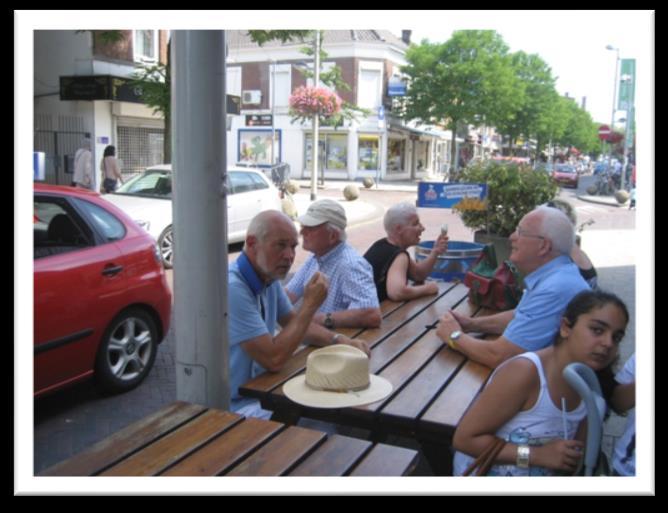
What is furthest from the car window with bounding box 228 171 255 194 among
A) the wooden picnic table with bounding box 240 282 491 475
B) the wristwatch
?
the wristwatch

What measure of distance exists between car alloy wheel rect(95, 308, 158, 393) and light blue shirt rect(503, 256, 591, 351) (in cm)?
299

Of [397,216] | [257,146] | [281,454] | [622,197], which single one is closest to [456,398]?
[281,454]

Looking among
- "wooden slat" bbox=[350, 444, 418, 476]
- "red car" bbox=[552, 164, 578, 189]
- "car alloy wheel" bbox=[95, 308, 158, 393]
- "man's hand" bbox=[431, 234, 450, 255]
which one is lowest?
"car alloy wheel" bbox=[95, 308, 158, 393]

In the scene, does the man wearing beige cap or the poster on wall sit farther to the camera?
the poster on wall

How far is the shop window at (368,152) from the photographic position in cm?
4206

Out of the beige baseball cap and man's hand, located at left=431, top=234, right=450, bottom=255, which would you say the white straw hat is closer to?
the beige baseball cap

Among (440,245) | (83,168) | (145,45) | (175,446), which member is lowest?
(175,446)

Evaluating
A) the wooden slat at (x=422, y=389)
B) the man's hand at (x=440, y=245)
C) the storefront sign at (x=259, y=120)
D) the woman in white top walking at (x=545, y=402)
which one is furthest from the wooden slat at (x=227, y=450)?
the storefront sign at (x=259, y=120)

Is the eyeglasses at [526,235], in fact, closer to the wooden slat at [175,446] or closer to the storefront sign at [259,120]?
the wooden slat at [175,446]

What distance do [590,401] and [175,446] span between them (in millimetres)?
1327

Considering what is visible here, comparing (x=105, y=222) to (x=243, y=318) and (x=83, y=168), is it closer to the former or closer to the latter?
(x=243, y=318)

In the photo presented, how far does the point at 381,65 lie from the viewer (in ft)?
139

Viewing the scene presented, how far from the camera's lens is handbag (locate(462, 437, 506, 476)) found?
226 cm

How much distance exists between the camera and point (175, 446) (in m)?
2.07
